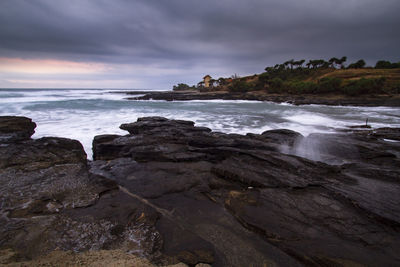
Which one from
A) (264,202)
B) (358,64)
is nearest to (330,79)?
(358,64)

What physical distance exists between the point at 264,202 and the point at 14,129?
10.6 meters

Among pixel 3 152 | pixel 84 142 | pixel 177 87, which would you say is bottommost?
pixel 84 142

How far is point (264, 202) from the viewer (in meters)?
3.56

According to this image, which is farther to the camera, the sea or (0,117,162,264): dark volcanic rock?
the sea

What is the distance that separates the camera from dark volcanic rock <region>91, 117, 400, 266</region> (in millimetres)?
2586

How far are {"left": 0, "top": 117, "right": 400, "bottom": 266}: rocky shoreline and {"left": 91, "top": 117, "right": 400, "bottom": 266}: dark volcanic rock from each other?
0.02 m

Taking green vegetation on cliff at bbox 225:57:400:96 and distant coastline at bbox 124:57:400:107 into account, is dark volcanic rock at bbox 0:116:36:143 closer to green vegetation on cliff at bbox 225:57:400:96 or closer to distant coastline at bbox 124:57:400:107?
distant coastline at bbox 124:57:400:107

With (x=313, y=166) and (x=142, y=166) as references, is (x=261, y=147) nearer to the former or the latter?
(x=313, y=166)

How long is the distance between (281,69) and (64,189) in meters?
76.0

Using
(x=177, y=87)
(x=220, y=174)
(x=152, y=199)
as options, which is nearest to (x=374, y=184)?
(x=220, y=174)

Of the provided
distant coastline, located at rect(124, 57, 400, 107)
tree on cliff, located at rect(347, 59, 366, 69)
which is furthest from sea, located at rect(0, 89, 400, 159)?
tree on cliff, located at rect(347, 59, 366, 69)

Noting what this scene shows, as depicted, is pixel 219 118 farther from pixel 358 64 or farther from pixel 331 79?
pixel 358 64

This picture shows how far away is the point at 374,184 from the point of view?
4082mm

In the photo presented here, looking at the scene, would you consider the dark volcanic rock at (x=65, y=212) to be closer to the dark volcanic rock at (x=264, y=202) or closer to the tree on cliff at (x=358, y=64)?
the dark volcanic rock at (x=264, y=202)
